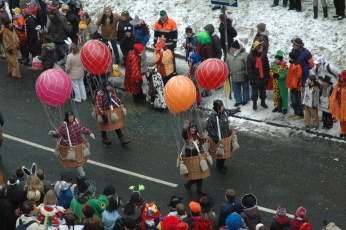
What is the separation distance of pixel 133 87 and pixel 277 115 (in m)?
Result: 3.64

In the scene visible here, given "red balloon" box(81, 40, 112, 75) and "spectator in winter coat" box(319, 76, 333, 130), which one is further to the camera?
"spectator in winter coat" box(319, 76, 333, 130)

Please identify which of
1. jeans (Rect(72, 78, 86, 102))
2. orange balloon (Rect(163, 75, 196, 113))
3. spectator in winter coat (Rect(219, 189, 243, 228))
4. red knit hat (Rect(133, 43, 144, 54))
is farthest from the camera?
jeans (Rect(72, 78, 86, 102))

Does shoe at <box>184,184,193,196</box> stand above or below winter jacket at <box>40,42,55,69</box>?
below

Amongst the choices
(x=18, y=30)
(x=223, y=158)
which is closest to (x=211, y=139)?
(x=223, y=158)

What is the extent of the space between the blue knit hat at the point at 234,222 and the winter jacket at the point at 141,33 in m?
9.14

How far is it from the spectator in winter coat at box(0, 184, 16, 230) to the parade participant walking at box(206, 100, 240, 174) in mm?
4306

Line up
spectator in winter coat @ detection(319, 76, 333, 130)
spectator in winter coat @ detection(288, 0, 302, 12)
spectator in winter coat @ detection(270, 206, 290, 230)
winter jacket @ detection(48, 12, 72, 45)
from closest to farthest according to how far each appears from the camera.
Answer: spectator in winter coat @ detection(270, 206, 290, 230)
spectator in winter coat @ detection(319, 76, 333, 130)
winter jacket @ detection(48, 12, 72, 45)
spectator in winter coat @ detection(288, 0, 302, 12)

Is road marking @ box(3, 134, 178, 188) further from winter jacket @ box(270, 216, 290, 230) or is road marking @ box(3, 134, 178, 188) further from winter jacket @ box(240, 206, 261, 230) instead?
winter jacket @ box(270, 216, 290, 230)

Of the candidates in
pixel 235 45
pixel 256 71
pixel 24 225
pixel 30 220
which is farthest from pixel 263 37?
pixel 24 225

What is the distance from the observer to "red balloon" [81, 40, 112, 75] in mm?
16719

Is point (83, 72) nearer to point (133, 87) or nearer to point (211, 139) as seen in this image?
point (133, 87)

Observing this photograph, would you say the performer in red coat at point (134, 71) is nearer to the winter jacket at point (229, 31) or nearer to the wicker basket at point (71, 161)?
the winter jacket at point (229, 31)

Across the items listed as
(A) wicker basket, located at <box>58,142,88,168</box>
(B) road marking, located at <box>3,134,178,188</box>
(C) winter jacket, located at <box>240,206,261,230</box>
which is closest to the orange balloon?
(B) road marking, located at <box>3,134,178,188</box>

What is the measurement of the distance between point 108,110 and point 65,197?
11.2 feet
